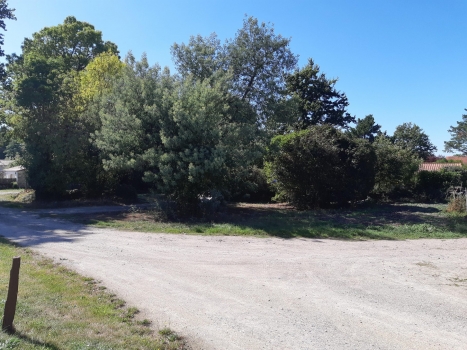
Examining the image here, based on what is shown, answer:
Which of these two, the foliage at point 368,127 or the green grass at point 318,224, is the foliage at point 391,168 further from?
the foliage at point 368,127

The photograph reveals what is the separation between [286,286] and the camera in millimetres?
8000

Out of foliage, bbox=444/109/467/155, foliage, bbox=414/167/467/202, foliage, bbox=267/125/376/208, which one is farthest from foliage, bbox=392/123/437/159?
foliage, bbox=267/125/376/208

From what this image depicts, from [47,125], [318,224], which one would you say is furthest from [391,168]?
[47,125]

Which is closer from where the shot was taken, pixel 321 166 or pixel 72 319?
pixel 72 319

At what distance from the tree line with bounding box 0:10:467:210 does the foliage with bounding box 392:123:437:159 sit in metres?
40.0

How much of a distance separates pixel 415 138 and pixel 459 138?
20.7 ft

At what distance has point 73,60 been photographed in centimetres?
4247

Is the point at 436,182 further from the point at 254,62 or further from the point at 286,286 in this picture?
the point at 286,286

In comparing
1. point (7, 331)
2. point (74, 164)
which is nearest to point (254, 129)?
point (74, 164)

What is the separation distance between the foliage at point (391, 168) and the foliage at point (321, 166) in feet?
8.30

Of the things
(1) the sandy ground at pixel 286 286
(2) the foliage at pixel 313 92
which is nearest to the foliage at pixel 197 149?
(1) the sandy ground at pixel 286 286

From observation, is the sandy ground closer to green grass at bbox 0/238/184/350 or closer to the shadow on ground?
the shadow on ground

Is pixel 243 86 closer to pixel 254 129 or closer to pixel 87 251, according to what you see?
pixel 254 129

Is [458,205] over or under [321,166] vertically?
under
